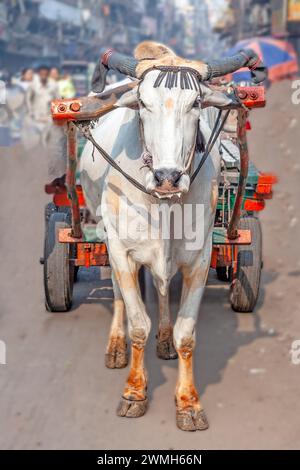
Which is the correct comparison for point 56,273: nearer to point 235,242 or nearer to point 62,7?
point 235,242

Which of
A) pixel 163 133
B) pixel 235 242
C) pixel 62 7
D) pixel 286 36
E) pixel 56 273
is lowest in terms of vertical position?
pixel 56 273

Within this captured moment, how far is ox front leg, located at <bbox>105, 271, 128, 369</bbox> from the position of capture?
16.7ft

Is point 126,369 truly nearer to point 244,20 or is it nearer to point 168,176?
point 168,176

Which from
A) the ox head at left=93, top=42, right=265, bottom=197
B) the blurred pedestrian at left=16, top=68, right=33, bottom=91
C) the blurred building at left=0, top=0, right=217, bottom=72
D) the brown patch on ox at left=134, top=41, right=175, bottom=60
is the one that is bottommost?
the ox head at left=93, top=42, right=265, bottom=197

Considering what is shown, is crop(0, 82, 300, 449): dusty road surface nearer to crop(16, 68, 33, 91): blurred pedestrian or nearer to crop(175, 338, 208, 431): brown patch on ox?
crop(175, 338, 208, 431): brown patch on ox

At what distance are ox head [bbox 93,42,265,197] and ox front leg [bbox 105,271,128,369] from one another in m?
1.77

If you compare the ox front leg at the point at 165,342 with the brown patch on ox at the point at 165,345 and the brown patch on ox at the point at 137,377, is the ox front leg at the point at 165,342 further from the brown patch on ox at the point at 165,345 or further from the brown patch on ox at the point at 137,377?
the brown patch on ox at the point at 137,377

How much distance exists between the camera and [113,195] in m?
4.33

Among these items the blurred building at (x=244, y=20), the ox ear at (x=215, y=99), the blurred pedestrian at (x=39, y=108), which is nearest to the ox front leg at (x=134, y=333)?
the ox ear at (x=215, y=99)

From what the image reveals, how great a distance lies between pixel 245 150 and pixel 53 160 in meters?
2.76

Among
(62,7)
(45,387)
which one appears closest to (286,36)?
→ (62,7)

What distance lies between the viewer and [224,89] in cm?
411

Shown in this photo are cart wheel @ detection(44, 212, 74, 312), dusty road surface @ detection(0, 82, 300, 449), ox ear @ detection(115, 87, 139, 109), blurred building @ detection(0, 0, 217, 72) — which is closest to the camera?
ox ear @ detection(115, 87, 139, 109)

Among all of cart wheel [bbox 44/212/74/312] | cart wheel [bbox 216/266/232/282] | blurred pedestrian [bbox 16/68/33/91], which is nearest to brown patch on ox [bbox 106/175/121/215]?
cart wheel [bbox 44/212/74/312]
